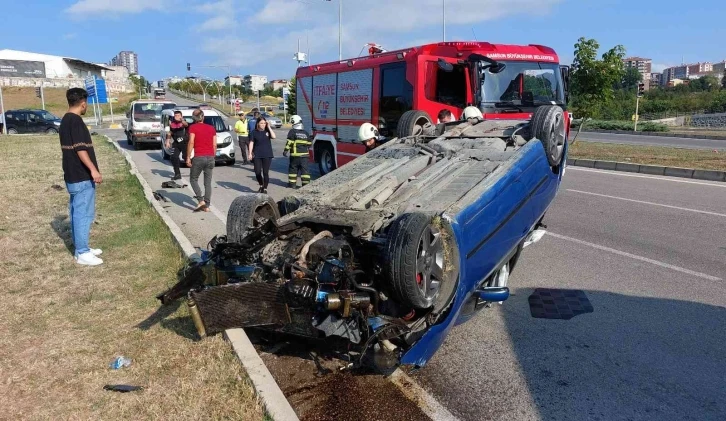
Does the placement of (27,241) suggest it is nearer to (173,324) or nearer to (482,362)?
(173,324)

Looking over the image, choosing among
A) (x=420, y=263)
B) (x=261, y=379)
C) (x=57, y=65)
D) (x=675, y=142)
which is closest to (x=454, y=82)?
(x=420, y=263)

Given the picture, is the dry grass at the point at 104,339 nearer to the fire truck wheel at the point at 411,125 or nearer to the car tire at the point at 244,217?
the car tire at the point at 244,217

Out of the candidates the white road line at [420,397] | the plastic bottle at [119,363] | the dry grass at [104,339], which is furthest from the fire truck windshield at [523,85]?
the plastic bottle at [119,363]

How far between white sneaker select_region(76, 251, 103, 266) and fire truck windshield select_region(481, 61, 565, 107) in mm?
7020

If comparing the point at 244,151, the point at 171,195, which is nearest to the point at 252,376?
the point at 171,195

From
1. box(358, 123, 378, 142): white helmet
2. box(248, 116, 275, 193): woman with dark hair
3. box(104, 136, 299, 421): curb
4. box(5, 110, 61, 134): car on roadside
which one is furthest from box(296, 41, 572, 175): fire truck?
box(5, 110, 61, 134): car on roadside

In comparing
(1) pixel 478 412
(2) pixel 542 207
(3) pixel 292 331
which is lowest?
(1) pixel 478 412

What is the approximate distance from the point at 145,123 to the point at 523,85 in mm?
16403

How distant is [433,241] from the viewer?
376 cm

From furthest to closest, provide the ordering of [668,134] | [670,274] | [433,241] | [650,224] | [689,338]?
1. [668,134]
2. [650,224]
3. [670,274]
4. [689,338]
5. [433,241]

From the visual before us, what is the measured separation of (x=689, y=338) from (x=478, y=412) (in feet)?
6.81

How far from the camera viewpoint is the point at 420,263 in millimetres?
3641

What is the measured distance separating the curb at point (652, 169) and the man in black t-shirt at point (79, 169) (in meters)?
13.1

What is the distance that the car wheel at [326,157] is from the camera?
13.9 m
